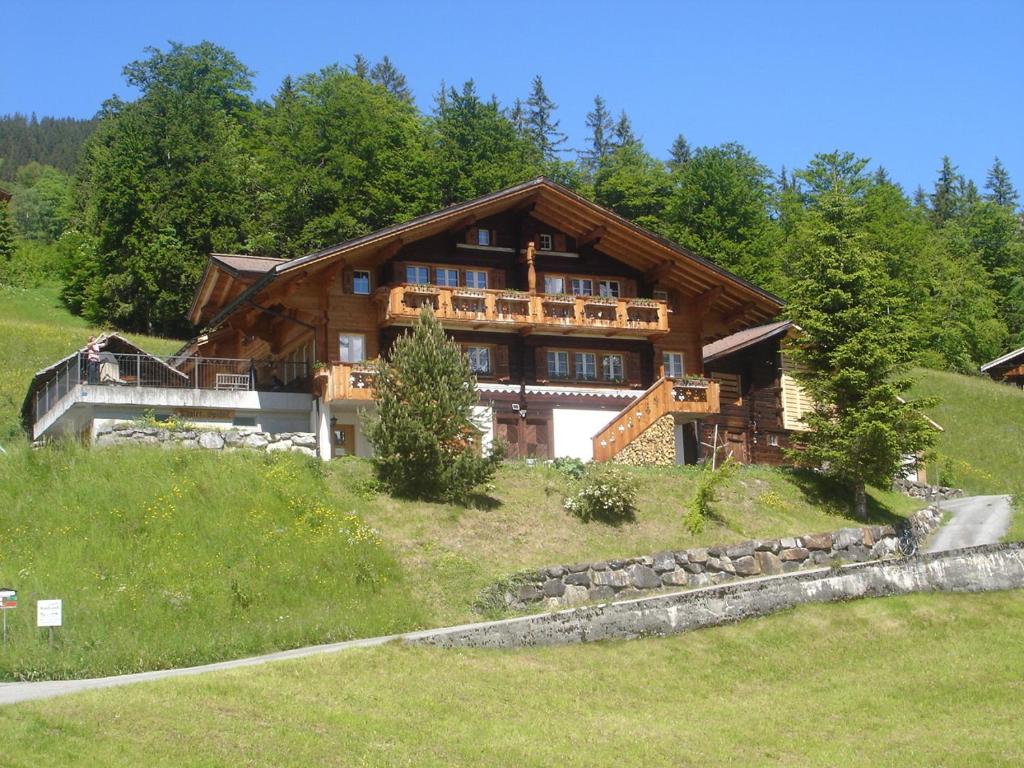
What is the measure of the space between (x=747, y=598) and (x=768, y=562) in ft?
13.6

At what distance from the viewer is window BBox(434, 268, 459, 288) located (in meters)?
41.3

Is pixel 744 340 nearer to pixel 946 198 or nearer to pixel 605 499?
pixel 605 499

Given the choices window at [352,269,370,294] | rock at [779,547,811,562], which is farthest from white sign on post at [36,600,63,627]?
window at [352,269,370,294]

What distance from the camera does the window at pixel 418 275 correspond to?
1610 inches

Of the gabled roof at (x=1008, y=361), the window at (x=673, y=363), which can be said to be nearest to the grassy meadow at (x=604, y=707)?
the window at (x=673, y=363)

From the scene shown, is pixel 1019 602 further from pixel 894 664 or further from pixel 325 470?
pixel 325 470

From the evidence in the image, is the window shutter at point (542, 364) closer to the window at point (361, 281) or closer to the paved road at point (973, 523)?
the window at point (361, 281)

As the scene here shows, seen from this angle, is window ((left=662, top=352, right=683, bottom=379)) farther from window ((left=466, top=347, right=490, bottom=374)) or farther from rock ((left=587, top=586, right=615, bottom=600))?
rock ((left=587, top=586, right=615, bottom=600))

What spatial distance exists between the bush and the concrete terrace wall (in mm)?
4603

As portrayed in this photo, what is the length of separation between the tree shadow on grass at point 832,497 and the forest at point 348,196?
22898 mm

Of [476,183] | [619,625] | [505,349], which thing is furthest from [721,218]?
[619,625]

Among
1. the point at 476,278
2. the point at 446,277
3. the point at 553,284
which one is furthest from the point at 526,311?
the point at 446,277

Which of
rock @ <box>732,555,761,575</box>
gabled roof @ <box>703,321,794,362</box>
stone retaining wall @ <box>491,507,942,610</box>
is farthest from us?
gabled roof @ <box>703,321,794,362</box>

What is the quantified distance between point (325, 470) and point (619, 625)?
9.57 meters
